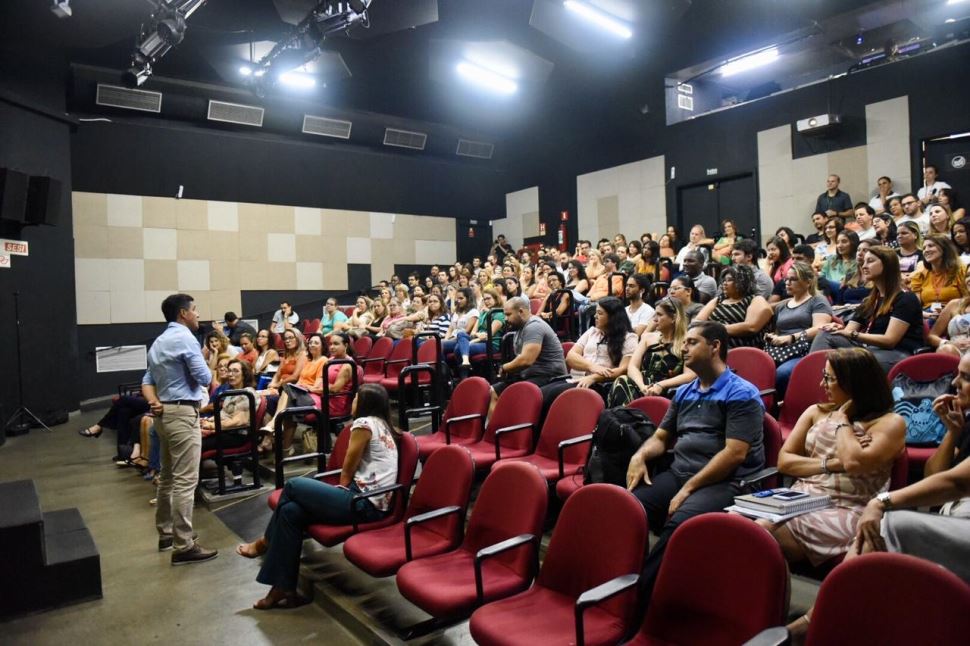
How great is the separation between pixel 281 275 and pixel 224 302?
1.05 meters

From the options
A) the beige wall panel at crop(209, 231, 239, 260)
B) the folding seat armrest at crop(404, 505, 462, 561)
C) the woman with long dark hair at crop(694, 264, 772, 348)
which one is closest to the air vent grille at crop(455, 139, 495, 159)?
the beige wall panel at crop(209, 231, 239, 260)

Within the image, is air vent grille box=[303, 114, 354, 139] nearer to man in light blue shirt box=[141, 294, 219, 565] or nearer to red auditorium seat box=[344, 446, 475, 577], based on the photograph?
man in light blue shirt box=[141, 294, 219, 565]

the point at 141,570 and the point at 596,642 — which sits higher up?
the point at 596,642

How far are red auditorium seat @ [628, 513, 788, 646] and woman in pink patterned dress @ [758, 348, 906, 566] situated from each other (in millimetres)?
358

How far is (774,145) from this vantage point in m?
8.94

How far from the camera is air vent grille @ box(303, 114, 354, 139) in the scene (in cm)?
1089

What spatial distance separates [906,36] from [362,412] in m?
10.1

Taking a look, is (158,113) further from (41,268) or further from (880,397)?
(880,397)

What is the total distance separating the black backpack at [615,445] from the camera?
2.68 metres

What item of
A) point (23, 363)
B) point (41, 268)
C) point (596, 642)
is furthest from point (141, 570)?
point (41, 268)

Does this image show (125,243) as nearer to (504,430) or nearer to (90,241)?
A: (90,241)

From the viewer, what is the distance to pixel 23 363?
7367 millimetres

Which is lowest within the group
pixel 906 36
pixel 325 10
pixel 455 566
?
pixel 455 566

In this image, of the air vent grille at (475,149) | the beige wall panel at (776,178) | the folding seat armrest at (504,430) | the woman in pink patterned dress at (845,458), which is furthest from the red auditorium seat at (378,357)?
the air vent grille at (475,149)
